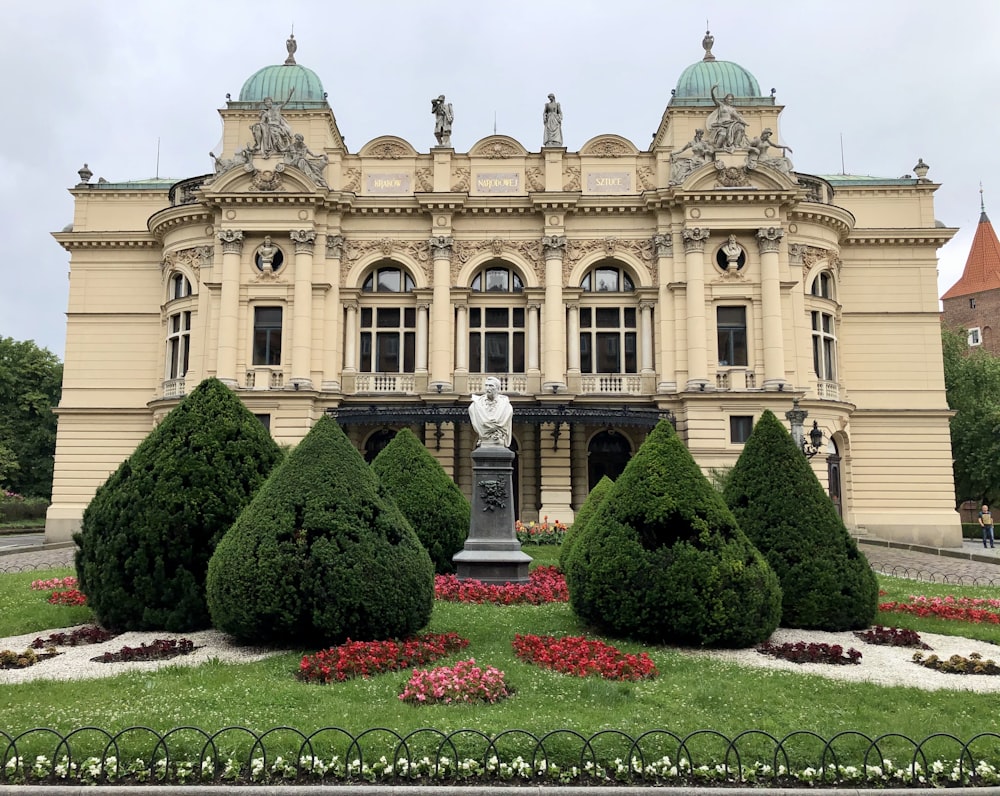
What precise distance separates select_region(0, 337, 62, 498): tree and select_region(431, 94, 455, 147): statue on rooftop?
30.0m

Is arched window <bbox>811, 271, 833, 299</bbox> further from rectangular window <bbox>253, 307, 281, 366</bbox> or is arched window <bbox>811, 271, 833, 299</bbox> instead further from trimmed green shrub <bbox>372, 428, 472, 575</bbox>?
trimmed green shrub <bbox>372, 428, 472, 575</bbox>

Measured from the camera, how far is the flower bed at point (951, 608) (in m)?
13.5

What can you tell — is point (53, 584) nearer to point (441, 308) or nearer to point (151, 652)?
point (151, 652)

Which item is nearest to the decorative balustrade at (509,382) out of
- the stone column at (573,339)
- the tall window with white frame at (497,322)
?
the tall window with white frame at (497,322)

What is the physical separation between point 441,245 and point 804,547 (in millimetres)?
24829

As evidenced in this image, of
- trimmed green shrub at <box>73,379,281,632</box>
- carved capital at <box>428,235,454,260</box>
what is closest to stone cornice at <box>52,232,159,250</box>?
carved capital at <box>428,235,454,260</box>

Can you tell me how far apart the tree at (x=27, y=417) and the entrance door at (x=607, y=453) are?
3378 cm

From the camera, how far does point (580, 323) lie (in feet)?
115

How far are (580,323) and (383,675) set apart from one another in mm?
27227

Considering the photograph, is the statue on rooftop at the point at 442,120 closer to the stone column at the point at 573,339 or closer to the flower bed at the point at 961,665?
the stone column at the point at 573,339

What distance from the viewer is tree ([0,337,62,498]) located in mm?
48469

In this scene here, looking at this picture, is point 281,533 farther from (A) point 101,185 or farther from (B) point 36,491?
(B) point 36,491

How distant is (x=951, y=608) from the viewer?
Answer: 45.9 ft

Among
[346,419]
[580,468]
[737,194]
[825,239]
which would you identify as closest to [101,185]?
[346,419]
